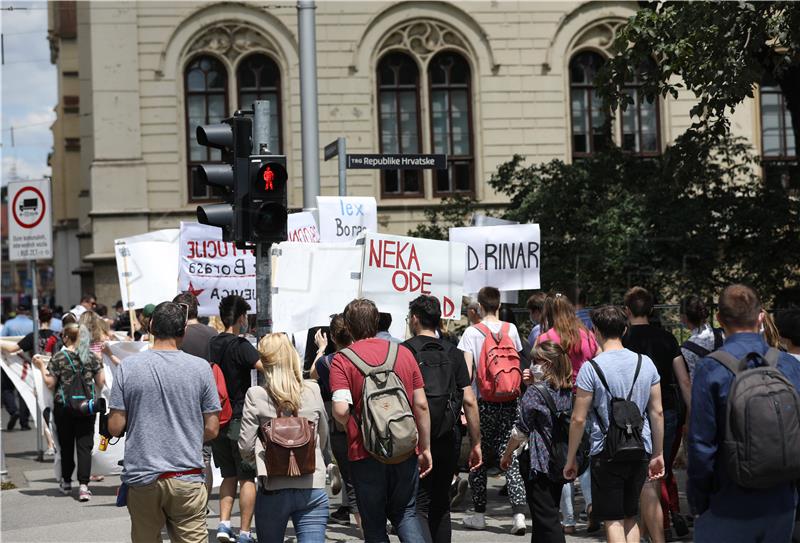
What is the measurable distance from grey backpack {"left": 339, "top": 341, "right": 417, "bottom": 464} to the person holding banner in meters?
5.91

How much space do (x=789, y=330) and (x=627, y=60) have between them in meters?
7.17

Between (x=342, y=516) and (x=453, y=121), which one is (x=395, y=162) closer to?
(x=342, y=516)

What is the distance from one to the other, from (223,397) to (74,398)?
4210 mm

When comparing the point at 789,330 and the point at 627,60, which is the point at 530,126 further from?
the point at 789,330

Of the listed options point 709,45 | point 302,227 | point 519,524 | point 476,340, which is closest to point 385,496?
point 519,524

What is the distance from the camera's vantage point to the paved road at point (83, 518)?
9.69 meters

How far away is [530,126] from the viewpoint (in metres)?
26.2

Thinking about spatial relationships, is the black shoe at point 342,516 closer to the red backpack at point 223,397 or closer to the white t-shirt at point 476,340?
the white t-shirt at point 476,340

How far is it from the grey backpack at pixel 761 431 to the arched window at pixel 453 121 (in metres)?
21.4

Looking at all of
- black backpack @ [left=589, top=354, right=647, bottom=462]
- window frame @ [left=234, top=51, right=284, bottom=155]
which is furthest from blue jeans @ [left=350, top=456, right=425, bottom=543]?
window frame @ [left=234, top=51, right=284, bottom=155]

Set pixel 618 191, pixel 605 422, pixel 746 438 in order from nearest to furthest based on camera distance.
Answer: pixel 746 438 < pixel 605 422 < pixel 618 191

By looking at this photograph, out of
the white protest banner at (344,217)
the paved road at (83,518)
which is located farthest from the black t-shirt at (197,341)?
the white protest banner at (344,217)

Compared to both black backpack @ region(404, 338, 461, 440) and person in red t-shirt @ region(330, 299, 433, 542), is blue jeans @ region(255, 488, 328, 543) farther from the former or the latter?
black backpack @ region(404, 338, 461, 440)

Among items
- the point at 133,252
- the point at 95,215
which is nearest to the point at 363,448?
the point at 133,252
